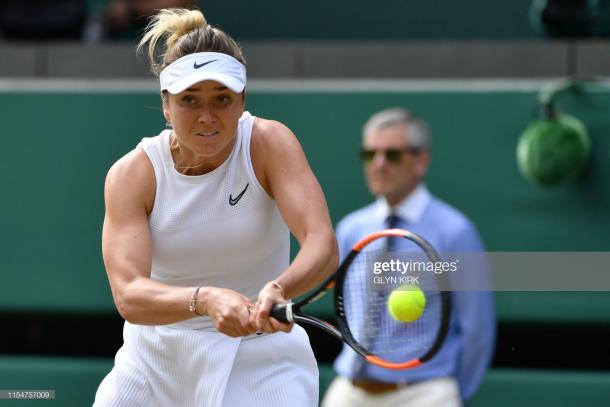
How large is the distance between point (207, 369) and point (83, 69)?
285cm

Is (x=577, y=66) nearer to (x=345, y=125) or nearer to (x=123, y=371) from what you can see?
(x=345, y=125)

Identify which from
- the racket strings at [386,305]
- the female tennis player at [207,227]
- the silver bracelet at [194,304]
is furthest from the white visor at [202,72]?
the racket strings at [386,305]

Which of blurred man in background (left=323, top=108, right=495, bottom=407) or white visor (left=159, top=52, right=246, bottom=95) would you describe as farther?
blurred man in background (left=323, top=108, right=495, bottom=407)

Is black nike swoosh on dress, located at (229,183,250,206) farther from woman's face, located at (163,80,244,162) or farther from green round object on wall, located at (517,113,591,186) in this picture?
green round object on wall, located at (517,113,591,186)

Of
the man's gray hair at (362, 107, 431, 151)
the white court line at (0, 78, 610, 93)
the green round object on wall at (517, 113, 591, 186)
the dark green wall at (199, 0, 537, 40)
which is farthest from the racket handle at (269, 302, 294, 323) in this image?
the dark green wall at (199, 0, 537, 40)

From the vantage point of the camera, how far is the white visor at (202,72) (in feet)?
8.73

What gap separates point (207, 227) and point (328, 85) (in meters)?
2.29

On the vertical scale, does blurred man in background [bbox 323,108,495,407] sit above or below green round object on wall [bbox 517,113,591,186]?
below

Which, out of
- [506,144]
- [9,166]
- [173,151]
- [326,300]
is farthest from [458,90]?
[173,151]

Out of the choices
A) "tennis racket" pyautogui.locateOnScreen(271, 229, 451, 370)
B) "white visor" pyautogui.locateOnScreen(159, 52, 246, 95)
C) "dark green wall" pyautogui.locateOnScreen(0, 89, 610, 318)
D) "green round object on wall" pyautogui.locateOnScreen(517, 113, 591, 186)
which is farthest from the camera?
"dark green wall" pyautogui.locateOnScreen(0, 89, 610, 318)

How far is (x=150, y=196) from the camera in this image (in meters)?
2.81

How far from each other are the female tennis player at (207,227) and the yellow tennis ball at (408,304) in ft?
1.69

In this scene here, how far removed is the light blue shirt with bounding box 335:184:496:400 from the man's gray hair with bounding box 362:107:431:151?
0.26 meters

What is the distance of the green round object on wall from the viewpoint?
15.2ft
